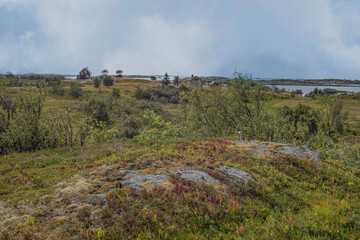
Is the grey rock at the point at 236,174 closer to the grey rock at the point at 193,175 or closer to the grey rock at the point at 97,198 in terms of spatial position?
the grey rock at the point at 193,175

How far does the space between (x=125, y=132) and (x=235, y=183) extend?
1250 inches

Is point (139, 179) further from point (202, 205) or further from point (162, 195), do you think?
point (202, 205)

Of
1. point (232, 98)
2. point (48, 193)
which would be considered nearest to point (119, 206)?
point (48, 193)

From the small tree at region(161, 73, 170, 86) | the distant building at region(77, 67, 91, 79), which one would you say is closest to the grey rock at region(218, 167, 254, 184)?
the small tree at region(161, 73, 170, 86)

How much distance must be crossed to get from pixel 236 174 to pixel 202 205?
2.80m

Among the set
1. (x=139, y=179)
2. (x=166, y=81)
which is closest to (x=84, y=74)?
(x=166, y=81)

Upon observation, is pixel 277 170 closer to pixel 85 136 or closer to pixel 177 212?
pixel 177 212

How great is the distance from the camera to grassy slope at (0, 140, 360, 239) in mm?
4980

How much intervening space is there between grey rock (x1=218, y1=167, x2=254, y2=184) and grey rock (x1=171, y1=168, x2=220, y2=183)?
2.79ft

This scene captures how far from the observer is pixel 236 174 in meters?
8.13

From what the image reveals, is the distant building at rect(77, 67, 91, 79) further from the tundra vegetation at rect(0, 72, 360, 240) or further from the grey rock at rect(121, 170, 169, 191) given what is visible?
the grey rock at rect(121, 170, 169, 191)

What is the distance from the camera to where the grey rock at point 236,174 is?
25.4 ft

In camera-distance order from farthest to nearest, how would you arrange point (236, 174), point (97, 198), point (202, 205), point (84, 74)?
1. point (84, 74)
2. point (236, 174)
3. point (97, 198)
4. point (202, 205)

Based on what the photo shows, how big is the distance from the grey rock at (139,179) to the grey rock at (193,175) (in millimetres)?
682
